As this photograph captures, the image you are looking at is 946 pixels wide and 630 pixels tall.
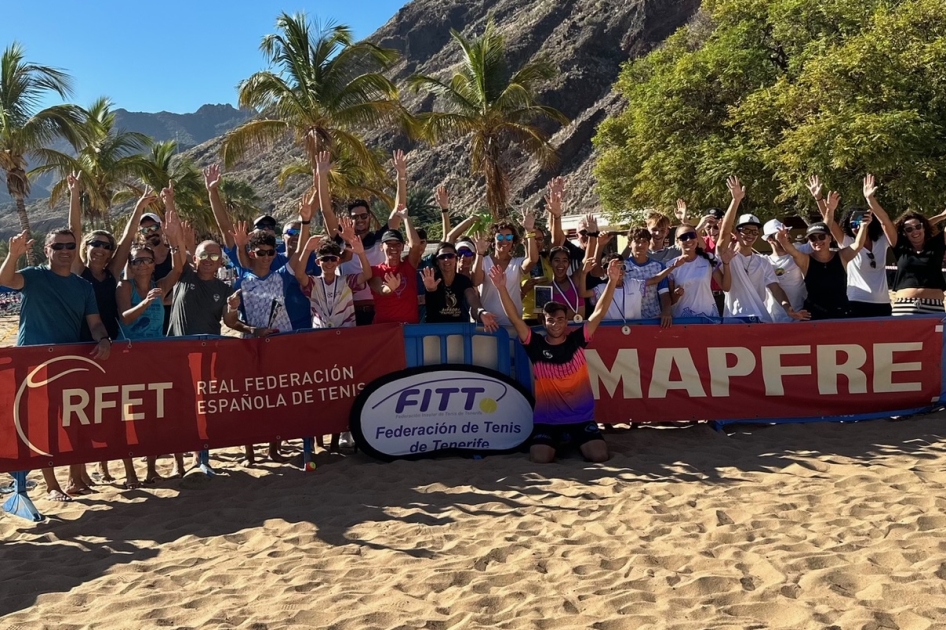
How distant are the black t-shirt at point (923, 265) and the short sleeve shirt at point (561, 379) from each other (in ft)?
11.5

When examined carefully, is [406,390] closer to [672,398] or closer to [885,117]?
[672,398]

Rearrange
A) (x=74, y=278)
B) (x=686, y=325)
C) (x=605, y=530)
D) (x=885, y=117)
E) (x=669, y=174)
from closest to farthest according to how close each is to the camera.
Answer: (x=605, y=530)
(x=74, y=278)
(x=686, y=325)
(x=885, y=117)
(x=669, y=174)

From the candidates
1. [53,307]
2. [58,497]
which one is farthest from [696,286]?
[58,497]

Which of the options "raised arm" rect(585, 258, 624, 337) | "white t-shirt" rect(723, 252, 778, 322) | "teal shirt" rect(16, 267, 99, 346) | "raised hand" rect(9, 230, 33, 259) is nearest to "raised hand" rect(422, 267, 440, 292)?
"raised arm" rect(585, 258, 624, 337)

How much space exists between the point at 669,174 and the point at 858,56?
7.56m

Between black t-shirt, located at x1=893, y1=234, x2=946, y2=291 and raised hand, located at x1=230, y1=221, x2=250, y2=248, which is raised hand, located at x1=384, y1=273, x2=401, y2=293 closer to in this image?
raised hand, located at x1=230, y1=221, x2=250, y2=248

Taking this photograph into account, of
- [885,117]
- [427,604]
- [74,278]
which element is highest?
[885,117]

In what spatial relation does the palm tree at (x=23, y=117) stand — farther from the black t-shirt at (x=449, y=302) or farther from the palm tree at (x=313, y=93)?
the black t-shirt at (x=449, y=302)

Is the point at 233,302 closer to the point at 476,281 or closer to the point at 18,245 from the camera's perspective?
the point at 18,245

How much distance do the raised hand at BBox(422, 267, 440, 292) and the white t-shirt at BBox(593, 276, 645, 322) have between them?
5.10 ft

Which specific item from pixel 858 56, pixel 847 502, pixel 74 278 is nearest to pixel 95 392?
pixel 74 278

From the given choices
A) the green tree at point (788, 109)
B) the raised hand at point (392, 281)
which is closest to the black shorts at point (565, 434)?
the raised hand at point (392, 281)

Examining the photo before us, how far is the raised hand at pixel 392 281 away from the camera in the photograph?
6469 mm

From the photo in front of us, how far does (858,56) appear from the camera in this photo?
1767 cm
